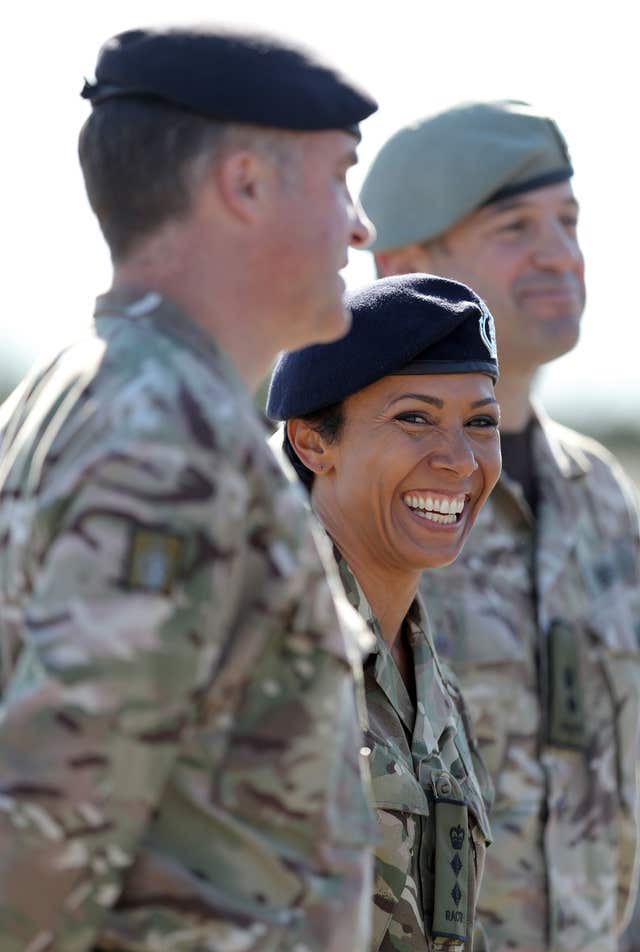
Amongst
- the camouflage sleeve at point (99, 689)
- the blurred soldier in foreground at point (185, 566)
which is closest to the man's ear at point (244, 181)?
the blurred soldier in foreground at point (185, 566)

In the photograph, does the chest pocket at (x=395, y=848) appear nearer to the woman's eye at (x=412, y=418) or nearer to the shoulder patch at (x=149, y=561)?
the woman's eye at (x=412, y=418)

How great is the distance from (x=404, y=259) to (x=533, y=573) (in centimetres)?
115

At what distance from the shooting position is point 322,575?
2260mm

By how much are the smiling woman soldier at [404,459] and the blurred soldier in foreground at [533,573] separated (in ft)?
4.53

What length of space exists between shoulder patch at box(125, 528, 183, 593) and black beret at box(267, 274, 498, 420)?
5.26ft

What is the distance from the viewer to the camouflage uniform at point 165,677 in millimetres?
2076

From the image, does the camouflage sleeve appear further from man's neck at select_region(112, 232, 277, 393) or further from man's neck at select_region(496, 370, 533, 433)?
man's neck at select_region(496, 370, 533, 433)

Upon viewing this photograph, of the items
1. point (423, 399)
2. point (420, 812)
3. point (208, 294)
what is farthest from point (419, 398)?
point (208, 294)

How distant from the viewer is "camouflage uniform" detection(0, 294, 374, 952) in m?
2.08

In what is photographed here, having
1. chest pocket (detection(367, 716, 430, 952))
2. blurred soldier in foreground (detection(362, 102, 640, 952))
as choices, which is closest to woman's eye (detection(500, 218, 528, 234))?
blurred soldier in foreground (detection(362, 102, 640, 952))

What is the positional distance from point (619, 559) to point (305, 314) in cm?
346

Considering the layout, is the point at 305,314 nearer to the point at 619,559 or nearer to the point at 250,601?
the point at 250,601

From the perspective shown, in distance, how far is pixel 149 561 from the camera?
2.08 meters

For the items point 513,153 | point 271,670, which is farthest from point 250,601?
point 513,153
